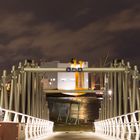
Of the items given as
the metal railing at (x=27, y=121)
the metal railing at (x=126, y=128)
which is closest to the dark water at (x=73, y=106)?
the metal railing at (x=27, y=121)

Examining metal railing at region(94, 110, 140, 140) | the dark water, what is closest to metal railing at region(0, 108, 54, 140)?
metal railing at region(94, 110, 140, 140)

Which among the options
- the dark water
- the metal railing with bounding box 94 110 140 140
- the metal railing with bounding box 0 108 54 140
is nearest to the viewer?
the metal railing with bounding box 0 108 54 140

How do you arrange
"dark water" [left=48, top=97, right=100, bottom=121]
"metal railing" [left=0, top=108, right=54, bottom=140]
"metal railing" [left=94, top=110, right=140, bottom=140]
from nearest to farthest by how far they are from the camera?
"metal railing" [left=0, top=108, right=54, bottom=140] → "metal railing" [left=94, top=110, right=140, bottom=140] → "dark water" [left=48, top=97, right=100, bottom=121]

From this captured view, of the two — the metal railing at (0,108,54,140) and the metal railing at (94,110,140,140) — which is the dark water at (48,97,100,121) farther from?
the metal railing at (94,110,140,140)

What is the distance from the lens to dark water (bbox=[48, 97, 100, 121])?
14088cm

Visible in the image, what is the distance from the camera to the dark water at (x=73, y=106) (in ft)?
462

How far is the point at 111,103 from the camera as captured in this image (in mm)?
65188

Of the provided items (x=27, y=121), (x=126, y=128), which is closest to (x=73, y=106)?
(x=126, y=128)

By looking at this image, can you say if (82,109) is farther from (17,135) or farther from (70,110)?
(17,135)

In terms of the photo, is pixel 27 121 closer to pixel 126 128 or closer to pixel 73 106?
pixel 126 128

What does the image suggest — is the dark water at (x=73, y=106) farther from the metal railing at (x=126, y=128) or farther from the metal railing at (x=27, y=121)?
the metal railing at (x=126, y=128)

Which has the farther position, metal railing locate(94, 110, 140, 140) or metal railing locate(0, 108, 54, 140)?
metal railing locate(94, 110, 140, 140)

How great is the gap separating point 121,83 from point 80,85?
3063 inches

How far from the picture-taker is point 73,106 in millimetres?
153500
